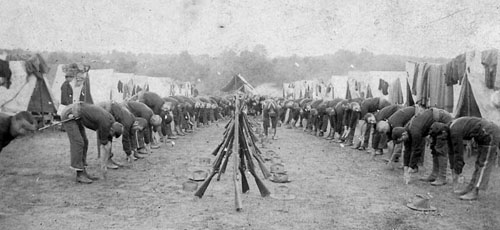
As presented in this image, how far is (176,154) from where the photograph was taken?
14.5 m

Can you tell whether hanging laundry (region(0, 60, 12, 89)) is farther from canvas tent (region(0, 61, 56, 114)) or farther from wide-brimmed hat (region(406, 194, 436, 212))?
wide-brimmed hat (region(406, 194, 436, 212))

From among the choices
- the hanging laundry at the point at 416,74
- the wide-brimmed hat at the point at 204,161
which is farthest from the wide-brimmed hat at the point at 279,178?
the hanging laundry at the point at 416,74

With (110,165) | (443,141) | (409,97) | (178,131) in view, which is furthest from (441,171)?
(178,131)

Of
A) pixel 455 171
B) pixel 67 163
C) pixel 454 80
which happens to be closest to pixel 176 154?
pixel 67 163

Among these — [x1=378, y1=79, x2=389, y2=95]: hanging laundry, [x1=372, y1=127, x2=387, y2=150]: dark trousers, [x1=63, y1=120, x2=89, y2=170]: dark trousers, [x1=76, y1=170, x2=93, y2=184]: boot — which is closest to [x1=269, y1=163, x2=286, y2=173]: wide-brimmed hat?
[x1=372, y1=127, x2=387, y2=150]: dark trousers

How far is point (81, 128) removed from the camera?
9.91 meters

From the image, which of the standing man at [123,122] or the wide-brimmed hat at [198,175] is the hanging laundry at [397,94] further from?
the standing man at [123,122]

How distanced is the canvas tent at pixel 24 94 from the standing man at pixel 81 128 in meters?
9.82

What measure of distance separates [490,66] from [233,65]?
27845mm

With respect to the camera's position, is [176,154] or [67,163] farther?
[176,154]

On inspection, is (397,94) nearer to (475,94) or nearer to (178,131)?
(475,94)

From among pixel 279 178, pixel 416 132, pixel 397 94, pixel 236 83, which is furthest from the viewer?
pixel 397 94

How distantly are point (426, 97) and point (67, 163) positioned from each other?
12890 mm

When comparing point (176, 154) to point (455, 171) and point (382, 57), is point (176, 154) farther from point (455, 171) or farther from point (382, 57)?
point (382, 57)
